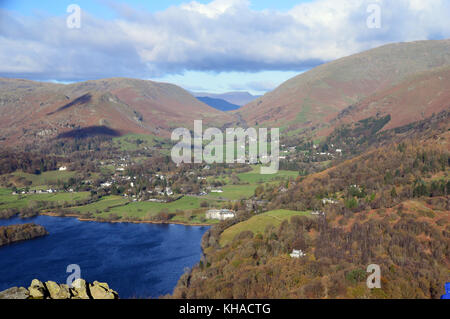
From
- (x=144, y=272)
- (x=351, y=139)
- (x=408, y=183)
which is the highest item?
(x=351, y=139)

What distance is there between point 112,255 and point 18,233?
64.3 ft

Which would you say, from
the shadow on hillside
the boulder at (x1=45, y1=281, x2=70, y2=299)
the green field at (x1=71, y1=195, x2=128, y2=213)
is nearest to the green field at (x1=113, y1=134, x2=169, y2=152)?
the shadow on hillside

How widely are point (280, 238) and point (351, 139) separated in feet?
338

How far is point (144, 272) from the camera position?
146 ft

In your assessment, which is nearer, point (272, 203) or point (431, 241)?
point (431, 241)

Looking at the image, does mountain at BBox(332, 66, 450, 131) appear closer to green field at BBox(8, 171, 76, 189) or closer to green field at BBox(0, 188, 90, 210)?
green field at BBox(0, 188, 90, 210)

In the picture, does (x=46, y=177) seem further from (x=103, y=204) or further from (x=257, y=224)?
(x=257, y=224)

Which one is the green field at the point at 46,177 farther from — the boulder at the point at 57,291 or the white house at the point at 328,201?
the boulder at the point at 57,291

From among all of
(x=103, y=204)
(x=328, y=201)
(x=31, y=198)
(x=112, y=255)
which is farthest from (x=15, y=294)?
(x=31, y=198)

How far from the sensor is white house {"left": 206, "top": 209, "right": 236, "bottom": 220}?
Result: 6744cm

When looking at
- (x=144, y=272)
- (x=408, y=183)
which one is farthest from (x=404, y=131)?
(x=144, y=272)

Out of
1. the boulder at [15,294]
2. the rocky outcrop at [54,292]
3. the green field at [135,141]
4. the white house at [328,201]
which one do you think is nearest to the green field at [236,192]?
the white house at [328,201]

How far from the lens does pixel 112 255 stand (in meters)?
50.6

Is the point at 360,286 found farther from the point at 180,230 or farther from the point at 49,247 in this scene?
the point at 49,247
